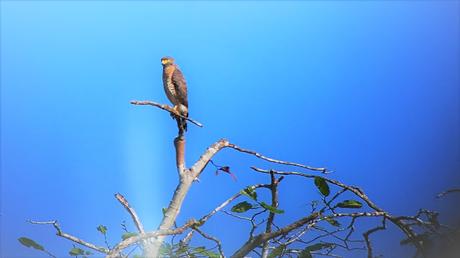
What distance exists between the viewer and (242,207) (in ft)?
2.82

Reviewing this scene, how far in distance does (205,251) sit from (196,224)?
152 millimetres

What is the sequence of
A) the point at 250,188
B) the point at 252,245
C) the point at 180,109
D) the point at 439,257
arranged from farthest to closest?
the point at 180,109
the point at 250,188
the point at 252,245
the point at 439,257

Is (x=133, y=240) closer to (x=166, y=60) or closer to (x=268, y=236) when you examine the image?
(x=268, y=236)

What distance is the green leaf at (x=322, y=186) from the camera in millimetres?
774

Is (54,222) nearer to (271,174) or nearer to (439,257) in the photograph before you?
(271,174)

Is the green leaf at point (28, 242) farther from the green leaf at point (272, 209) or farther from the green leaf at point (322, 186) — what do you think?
the green leaf at point (322, 186)

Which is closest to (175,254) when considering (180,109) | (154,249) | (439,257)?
(154,249)

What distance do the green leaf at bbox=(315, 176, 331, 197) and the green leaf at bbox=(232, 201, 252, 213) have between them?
0.52ft

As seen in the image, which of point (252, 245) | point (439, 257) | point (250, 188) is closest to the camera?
point (439, 257)

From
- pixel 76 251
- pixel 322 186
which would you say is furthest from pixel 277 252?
pixel 76 251

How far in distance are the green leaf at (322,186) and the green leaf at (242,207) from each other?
0.52ft

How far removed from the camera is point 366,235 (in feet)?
2.33

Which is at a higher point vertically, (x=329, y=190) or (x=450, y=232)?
(x=329, y=190)

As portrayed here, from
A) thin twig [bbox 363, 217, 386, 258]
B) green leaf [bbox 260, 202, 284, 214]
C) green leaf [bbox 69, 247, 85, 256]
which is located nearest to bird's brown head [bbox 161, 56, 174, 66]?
green leaf [bbox 69, 247, 85, 256]
